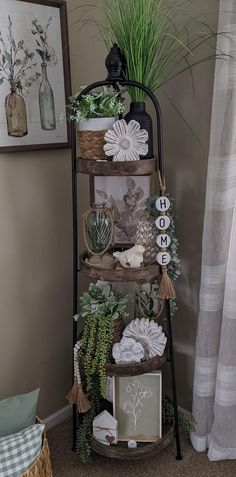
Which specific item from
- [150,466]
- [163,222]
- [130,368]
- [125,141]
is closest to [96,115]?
[125,141]

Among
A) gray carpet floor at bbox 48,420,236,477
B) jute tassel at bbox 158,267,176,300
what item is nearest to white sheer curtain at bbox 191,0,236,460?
gray carpet floor at bbox 48,420,236,477

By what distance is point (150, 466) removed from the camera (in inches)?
72.3

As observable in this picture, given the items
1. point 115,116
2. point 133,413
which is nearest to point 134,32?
point 115,116

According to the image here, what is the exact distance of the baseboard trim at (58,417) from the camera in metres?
2.09

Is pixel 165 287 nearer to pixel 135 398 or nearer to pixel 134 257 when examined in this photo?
pixel 134 257

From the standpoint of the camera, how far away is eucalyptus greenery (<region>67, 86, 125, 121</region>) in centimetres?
154

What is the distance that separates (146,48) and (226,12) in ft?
0.85

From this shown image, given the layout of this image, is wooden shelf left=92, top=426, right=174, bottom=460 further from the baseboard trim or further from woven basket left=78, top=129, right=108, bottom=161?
woven basket left=78, top=129, right=108, bottom=161

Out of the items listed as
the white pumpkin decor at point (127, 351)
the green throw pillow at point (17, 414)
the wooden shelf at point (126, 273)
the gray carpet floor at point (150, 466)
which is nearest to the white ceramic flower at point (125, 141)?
the wooden shelf at point (126, 273)

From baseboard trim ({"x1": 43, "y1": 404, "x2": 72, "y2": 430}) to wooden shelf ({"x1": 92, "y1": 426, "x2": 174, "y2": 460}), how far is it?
1.12 ft

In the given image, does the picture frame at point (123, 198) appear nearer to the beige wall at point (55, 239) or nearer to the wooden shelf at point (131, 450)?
the beige wall at point (55, 239)

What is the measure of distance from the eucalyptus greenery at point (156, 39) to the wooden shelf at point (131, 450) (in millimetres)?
1228

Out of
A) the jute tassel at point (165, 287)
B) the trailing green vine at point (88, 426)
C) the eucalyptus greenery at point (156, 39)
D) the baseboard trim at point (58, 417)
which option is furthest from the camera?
the baseboard trim at point (58, 417)

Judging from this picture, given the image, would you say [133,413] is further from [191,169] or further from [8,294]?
[191,169]
